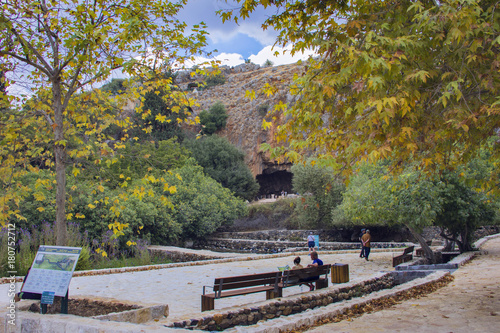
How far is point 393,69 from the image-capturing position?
3941 mm

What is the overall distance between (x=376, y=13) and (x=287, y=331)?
4119mm

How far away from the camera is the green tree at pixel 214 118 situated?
155 ft

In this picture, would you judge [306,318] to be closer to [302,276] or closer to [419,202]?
[302,276]

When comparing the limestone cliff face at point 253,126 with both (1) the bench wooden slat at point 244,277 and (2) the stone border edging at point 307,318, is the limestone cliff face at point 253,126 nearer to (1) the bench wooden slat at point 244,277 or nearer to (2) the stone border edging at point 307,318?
(2) the stone border edging at point 307,318

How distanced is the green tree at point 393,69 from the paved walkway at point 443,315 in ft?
7.04

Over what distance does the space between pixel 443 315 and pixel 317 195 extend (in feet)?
78.9

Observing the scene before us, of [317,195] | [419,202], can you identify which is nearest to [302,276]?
[419,202]

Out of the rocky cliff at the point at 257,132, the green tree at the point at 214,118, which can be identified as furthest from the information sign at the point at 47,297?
the green tree at the point at 214,118

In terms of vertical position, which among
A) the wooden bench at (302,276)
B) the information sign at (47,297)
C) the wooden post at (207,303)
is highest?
the information sign at (47,297)

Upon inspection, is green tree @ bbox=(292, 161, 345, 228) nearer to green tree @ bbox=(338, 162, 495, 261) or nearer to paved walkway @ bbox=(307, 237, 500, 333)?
green tree @ bbox=(338, 162, 495, 261)

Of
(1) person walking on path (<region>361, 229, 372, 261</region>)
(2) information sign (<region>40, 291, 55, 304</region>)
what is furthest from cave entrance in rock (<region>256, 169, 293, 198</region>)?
(2) information sign (<region>40, 291, 55, 304</region>)

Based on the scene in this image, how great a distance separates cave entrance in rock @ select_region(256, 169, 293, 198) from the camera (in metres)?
50.3

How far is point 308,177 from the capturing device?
29.5 metres

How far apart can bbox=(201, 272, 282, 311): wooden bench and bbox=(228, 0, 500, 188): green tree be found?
2095 mm
